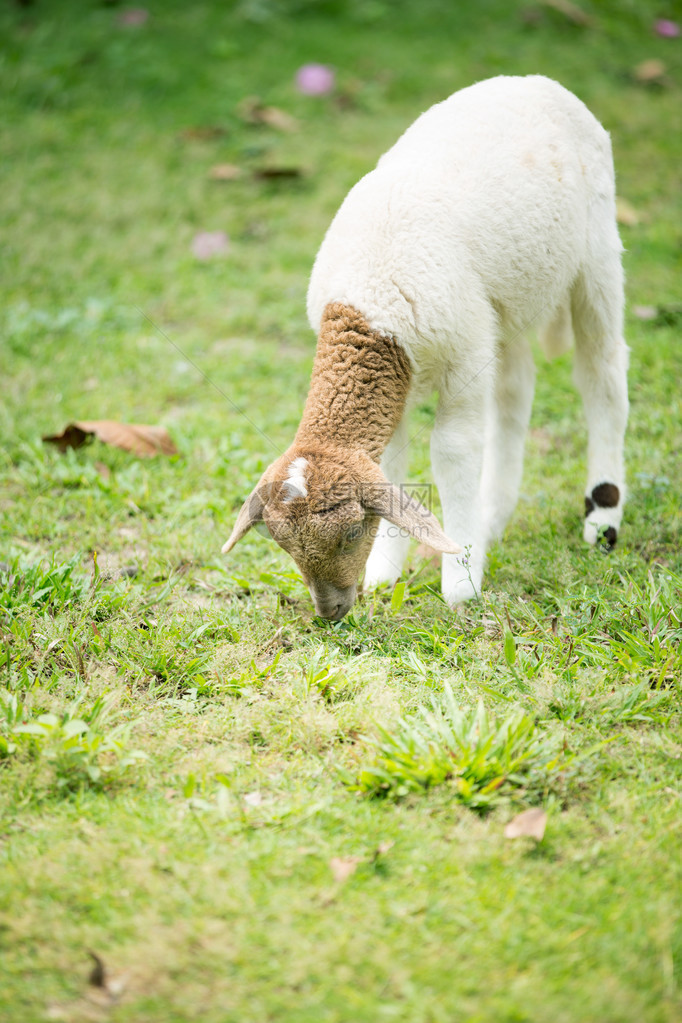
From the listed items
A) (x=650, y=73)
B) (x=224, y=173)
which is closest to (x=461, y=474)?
(x=224, y=173)

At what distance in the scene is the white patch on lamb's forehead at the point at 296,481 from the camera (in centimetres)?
340

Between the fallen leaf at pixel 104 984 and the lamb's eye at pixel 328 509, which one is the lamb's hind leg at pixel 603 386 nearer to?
the lamb's eye at pixel 328 509

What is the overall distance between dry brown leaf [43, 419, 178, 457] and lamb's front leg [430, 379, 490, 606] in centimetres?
231

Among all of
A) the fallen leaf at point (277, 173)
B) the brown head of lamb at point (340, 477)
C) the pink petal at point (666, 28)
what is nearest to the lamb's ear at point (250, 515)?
the brown head of lamb at point (340, 477)

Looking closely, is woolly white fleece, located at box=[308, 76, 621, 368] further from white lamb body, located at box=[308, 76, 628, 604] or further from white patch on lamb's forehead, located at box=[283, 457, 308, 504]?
white patch on lamb's forehead, located at box=[283, 457, 308, 504]

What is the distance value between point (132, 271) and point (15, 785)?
245 inches

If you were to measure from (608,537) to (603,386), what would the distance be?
2.71 ft

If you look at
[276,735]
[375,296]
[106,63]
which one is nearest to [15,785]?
[276,735]

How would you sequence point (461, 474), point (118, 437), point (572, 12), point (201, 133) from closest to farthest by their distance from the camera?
1. point (461, 474)
2. point (118, 437)
3. point (201, 133)
4. point (572, 12)

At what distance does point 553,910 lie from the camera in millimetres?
2428

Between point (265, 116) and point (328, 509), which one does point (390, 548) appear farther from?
point (265, 116)

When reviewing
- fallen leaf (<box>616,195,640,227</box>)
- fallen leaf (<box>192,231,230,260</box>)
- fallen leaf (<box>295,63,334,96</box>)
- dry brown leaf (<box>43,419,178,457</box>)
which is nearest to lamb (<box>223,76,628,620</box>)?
dry brown leaf (<box>43,419,178,457</box>)

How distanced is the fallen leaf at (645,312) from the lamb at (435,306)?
2.70 meters

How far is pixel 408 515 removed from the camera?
131 inches
